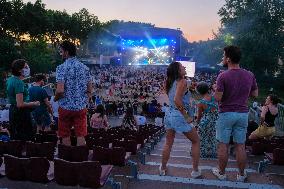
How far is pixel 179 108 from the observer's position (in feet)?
15.5

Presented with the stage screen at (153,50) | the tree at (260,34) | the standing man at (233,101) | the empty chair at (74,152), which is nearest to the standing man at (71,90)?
the empty chair at (74,152)

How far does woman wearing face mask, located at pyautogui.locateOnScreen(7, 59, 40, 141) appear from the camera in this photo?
531 centimetres

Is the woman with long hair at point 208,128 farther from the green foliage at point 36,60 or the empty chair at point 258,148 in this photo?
the green foliage at point 36,60

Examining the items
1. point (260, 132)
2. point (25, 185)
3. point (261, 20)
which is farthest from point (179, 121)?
point (261, 20)

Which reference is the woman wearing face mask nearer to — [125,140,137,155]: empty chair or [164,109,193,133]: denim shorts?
[125,140,137,155]: empty chair

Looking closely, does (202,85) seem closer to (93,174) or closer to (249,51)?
(93,174)

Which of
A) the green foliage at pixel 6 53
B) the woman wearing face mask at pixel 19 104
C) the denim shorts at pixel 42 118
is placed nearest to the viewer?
the woman wearing face mask at pixel 19 104

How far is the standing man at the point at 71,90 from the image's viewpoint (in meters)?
4.86

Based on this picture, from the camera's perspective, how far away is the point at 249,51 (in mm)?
52969

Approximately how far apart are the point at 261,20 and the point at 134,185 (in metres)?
54.7

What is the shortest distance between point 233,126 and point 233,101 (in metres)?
0.33

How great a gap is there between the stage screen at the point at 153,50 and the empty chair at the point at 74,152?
154 ft

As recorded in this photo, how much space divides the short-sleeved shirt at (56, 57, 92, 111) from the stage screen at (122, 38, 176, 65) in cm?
4636

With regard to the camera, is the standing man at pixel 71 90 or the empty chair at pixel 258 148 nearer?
the standing man at pixel 71 90
